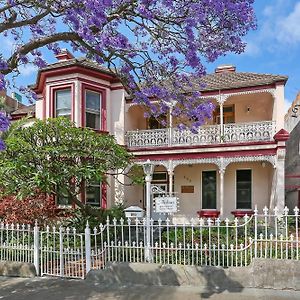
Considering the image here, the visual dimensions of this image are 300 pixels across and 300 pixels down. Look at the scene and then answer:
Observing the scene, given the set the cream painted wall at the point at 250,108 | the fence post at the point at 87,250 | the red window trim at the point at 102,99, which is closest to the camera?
the fence post at the point at 87,250

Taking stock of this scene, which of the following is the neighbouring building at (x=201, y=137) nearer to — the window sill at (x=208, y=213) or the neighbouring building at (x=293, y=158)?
the window sill at (x=208, y=213)

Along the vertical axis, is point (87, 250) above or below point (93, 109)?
below

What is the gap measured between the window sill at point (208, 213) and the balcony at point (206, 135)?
10.3 feet

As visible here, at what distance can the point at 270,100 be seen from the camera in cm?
1748

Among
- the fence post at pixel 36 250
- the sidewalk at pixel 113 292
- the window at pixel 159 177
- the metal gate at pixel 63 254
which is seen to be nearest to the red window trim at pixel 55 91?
the window at pixel 159 177

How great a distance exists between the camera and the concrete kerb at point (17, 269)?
8.35 metres

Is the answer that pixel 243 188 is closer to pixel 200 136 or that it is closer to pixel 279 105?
pixel 200 136

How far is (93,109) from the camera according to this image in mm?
16906

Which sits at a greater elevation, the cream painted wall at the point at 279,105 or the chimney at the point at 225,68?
the chimney at the point at 225,68

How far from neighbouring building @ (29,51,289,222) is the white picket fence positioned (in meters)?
7.53

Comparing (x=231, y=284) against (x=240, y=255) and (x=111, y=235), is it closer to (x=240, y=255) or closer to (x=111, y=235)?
(x=240, y=255)

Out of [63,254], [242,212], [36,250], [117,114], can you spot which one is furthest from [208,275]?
[117,114]

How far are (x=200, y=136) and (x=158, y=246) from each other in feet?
30.9

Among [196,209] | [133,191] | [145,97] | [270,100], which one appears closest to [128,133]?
[133,191]
